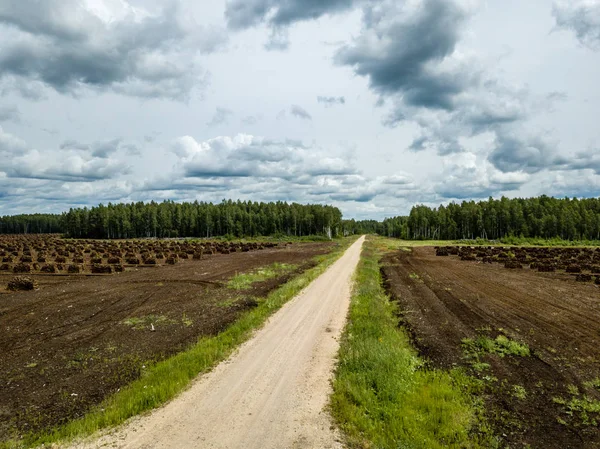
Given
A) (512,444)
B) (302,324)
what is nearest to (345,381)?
(512,444)

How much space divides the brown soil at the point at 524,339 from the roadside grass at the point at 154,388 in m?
8.31

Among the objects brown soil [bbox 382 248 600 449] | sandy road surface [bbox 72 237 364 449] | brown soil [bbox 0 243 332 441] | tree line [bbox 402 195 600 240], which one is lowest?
brown soil [bbox 382 248 600 449]

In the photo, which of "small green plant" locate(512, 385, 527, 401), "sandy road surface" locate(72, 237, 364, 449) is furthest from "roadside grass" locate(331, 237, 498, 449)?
"small green plant" locate(512, 385, 527, 401)

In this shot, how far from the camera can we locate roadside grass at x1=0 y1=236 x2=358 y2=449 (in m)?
8.66

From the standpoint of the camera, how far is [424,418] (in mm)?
9227

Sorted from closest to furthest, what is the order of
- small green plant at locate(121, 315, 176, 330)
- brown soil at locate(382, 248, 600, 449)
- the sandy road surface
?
the sandy road surface → brown soil at locate(382, 248, 600, 449) → small green plant at locate(121, 315, 176, 330)

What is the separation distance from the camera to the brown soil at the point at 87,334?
10625mm

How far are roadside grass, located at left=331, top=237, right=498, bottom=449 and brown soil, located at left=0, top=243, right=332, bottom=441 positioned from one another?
7377 millimetres

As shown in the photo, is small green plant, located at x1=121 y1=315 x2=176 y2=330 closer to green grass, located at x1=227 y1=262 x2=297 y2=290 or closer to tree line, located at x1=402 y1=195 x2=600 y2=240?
green grass, located at x1=227 y1=262 x2=297 y2=290

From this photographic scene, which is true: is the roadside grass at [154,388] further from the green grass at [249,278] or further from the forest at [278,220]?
the forest at [278,220]

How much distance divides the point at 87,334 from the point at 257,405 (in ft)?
37.9

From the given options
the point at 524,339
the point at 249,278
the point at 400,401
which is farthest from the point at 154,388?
the point at 249,278

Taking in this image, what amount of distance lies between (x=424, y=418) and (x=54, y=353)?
14.3 meters

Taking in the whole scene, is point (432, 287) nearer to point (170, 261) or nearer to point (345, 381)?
point (345, 381)
